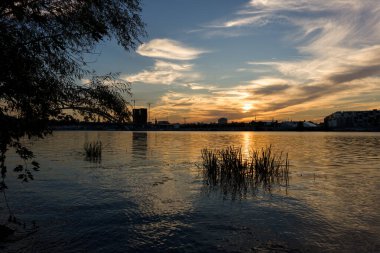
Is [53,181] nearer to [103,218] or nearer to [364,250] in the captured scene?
[103,218]

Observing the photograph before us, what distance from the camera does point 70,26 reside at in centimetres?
1003

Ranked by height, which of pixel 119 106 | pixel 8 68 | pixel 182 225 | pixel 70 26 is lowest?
pixel 182 225

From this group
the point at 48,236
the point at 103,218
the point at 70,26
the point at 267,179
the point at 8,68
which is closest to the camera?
the point at 8,68

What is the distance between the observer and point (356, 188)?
77.3 ft

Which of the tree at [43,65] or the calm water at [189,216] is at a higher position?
the tree at [43,65]

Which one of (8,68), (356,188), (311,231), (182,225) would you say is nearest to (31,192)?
(182,225)

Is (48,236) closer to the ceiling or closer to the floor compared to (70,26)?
closer to the floor

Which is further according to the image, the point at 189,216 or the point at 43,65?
the point at 189,216

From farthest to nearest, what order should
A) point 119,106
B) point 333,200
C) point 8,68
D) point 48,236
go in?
point 333,200
point 48,236
point 119,106
point 8,68

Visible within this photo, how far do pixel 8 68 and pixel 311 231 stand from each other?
42.6 ft

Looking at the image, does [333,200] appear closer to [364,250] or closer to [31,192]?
[364,250]

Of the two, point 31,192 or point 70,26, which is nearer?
point 70,26

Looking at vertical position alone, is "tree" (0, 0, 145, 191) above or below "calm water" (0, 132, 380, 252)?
above

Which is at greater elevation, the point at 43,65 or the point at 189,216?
the point at 43,65
